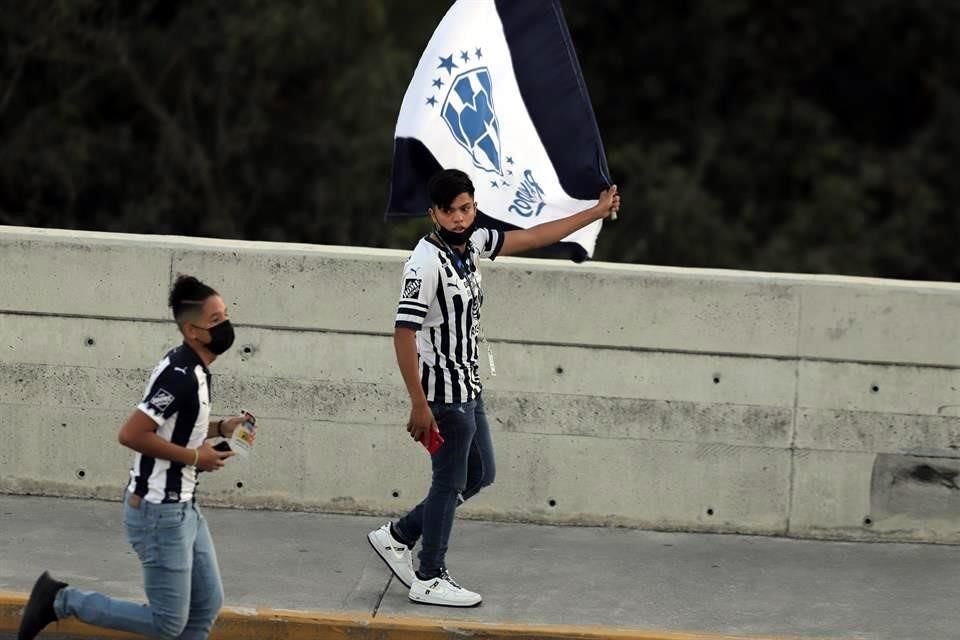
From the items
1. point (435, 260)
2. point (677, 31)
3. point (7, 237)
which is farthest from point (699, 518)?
point (677, 31)

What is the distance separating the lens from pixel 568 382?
888 centimetres

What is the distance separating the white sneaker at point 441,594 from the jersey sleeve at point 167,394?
196 centimetres

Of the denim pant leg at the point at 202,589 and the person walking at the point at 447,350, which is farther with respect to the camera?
the person walking at the point at 447,350

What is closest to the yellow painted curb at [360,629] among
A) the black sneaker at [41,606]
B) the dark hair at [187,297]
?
the black sneaker at [41,606]

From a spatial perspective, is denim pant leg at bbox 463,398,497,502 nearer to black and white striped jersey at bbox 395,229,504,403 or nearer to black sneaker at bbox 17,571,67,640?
black and white striped jersey at bbox 395,229,504,403

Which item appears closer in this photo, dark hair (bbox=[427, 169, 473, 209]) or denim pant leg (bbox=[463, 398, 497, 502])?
dark hair (bbox=[427, 169, 473, 209])

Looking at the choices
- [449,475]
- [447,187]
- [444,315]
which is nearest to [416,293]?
[444,315]

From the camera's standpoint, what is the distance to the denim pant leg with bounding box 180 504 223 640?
6.25 metres

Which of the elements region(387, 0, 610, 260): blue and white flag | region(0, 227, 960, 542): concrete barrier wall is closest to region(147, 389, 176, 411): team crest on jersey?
region(387, 0, 610, 260): blue and white flag

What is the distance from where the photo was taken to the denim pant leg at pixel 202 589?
6.25m

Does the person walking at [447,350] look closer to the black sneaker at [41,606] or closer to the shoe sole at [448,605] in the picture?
the shoe sole at [448,605]

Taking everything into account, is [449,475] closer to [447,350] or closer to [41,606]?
[447,350]

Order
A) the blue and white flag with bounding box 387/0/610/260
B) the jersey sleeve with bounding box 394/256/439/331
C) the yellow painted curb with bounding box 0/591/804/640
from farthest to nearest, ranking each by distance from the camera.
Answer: the blue and white flag with bounding box 387/0/610/260, the yellow painted curb with bounding box 0/591/804/640, the jersey sleeve with bounding box 394/256/439/331

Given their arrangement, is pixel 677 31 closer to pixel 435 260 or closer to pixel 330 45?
pixel 330 45
